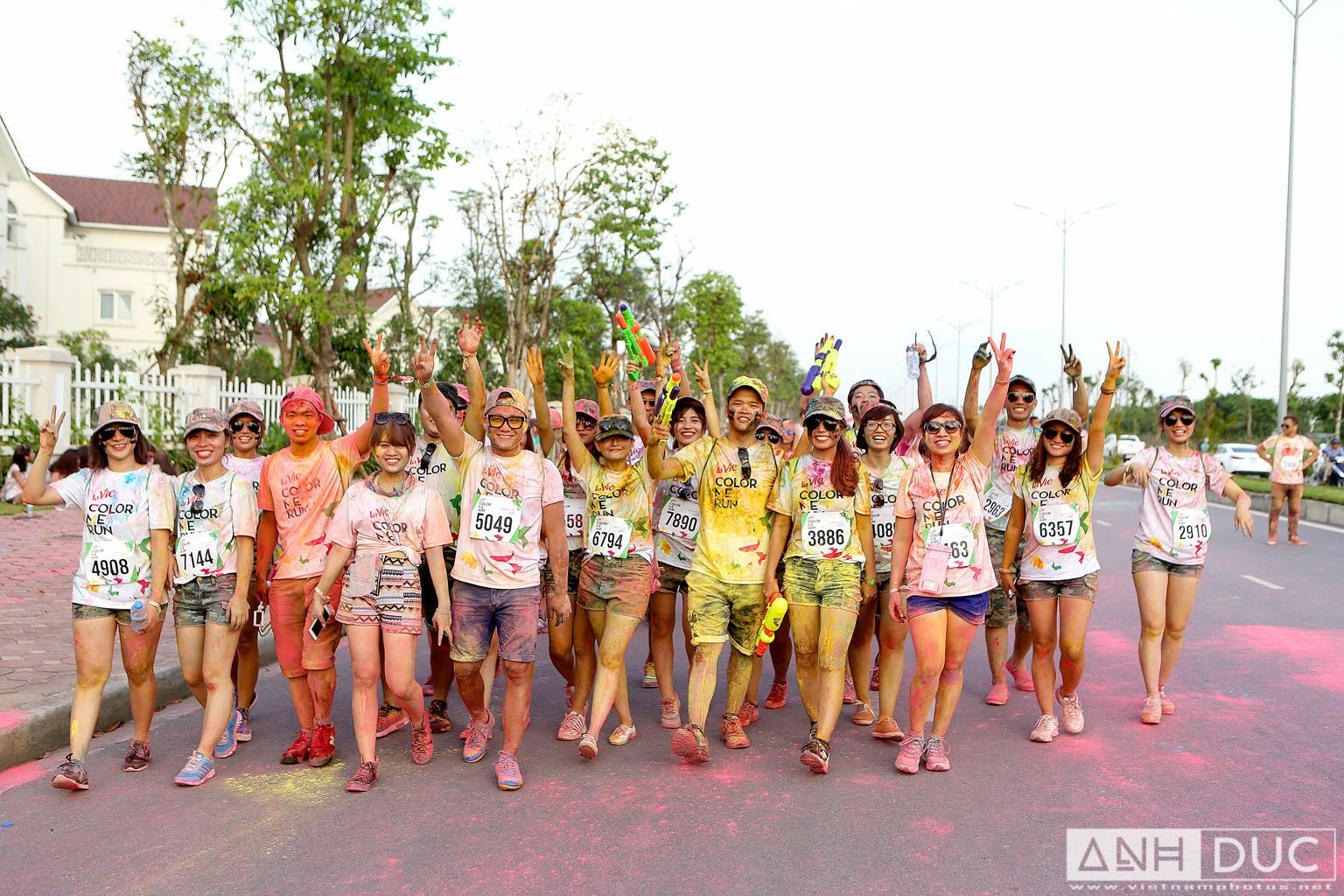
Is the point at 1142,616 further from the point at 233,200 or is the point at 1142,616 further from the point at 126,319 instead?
the point at 126,319

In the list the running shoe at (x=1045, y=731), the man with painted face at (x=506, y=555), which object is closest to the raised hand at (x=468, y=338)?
the man with painted face at (x=506, y=555)

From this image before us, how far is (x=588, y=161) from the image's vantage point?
2903 cm

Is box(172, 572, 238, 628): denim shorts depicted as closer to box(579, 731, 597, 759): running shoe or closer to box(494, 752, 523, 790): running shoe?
box(494, 752, 523, 790): running shoe

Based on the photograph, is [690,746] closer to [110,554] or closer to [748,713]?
[748,713]

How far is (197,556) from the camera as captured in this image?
4996mm

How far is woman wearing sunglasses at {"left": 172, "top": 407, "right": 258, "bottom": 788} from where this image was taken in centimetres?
501

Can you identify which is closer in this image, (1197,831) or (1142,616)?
(1197,831)

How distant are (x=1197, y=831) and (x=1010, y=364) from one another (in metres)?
2.24

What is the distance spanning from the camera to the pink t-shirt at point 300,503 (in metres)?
5.17

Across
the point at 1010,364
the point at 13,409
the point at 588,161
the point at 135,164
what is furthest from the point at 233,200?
the point at 1010,364

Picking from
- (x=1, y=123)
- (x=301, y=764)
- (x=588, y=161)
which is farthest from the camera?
(x=1, y=123)

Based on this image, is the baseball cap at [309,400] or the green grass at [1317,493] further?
the green grass at [1317,493]

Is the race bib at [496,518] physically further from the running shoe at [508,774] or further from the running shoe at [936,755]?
the running shoe at [936,755]

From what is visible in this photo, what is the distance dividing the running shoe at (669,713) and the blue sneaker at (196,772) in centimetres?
235
